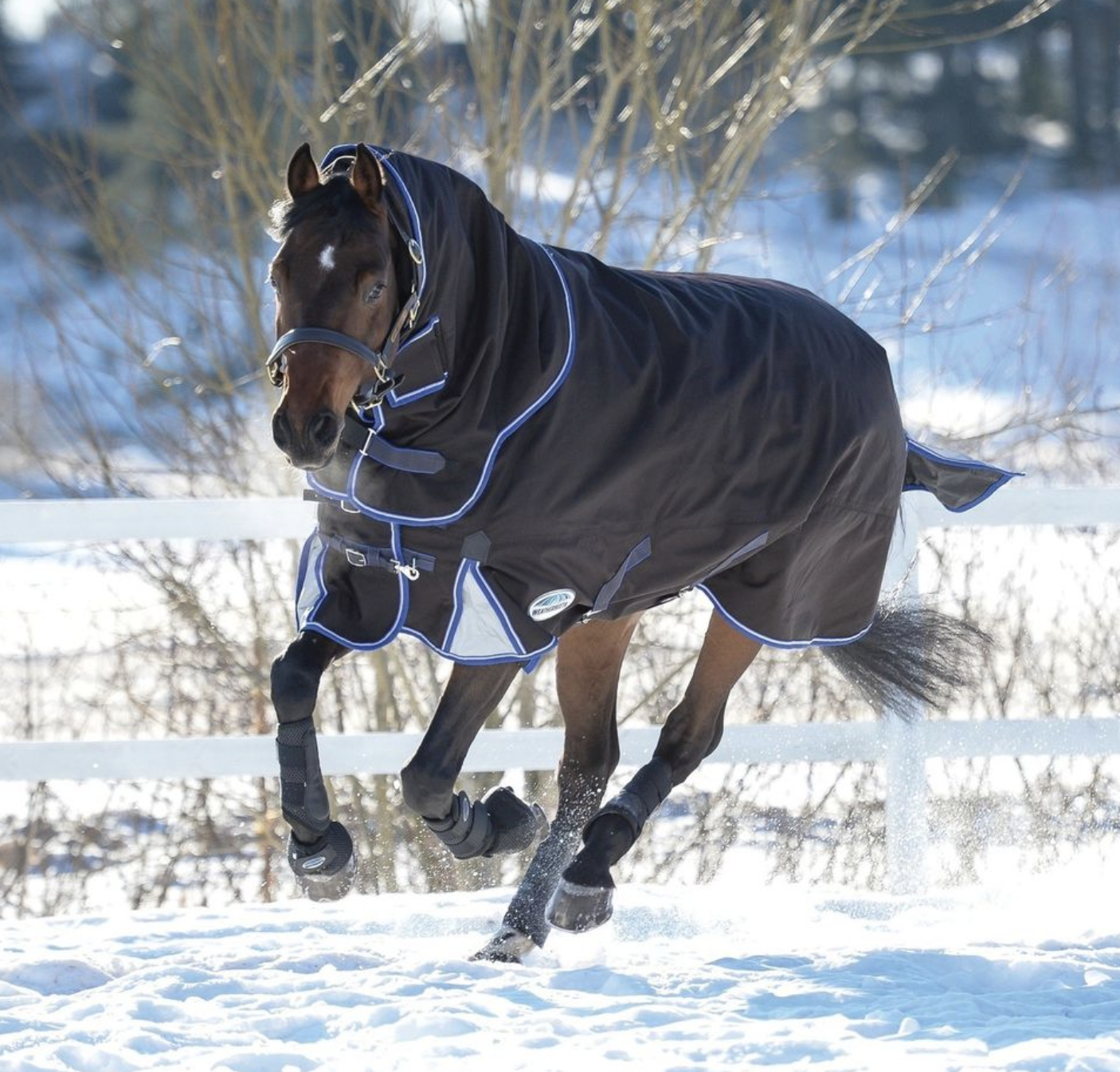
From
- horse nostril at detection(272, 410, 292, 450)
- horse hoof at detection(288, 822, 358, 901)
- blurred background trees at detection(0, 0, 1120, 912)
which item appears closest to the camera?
horse nostril at detection(272, 410, 292, 450)

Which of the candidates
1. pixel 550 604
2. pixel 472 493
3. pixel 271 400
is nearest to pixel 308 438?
pixel 472 493

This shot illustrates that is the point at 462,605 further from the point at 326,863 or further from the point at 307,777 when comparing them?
the point at 326,863

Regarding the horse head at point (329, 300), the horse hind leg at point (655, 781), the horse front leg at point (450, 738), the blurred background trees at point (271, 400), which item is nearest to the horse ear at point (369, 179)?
the horse head at point (329, 300)

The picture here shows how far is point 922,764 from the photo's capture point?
482 centimetres

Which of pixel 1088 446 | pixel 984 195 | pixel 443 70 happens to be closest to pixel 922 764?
pixel 1088 446

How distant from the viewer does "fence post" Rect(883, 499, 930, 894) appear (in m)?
4.71

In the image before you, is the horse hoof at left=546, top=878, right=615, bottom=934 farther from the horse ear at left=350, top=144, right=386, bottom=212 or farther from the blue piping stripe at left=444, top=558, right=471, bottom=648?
the horse ear at left=350, top=144, right=386, bottom=212

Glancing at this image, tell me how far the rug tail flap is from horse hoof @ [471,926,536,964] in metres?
1.59

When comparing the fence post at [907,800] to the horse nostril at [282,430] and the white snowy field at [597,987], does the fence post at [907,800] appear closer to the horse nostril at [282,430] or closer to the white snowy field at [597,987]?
the white snowy field at [597,987]

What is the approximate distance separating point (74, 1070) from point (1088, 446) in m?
5.74

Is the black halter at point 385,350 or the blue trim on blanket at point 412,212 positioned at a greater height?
the blue trim on blanket at point 412,212

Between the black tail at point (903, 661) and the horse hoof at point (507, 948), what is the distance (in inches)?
47.3

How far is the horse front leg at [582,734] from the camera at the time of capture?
383 centimetres

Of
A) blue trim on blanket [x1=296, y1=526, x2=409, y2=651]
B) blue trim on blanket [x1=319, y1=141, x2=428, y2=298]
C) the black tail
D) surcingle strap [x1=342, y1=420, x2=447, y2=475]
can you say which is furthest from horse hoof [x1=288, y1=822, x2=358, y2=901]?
the black tail
